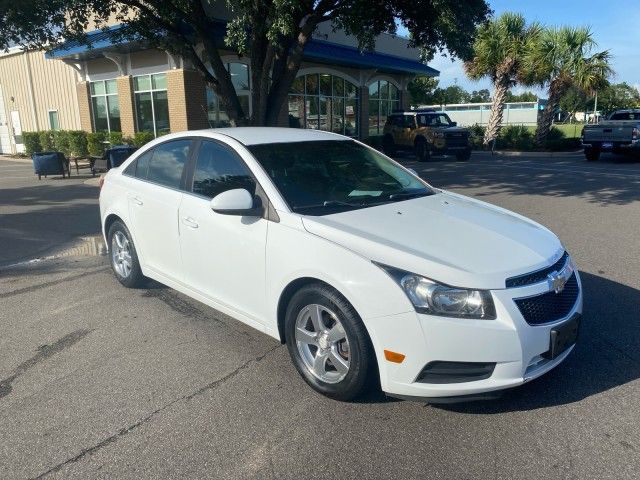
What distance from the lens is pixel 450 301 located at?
2898mm

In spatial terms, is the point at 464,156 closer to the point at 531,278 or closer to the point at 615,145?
the point at 615,145

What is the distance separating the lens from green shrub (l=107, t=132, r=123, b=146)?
2011cm

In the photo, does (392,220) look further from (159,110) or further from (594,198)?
(159,110)

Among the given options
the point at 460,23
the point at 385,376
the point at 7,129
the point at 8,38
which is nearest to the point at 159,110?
the point at 8,38

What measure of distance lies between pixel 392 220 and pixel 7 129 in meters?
31.3

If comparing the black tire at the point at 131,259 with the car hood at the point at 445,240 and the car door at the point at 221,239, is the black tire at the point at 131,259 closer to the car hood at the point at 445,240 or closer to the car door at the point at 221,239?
the car door at the point at 221,239

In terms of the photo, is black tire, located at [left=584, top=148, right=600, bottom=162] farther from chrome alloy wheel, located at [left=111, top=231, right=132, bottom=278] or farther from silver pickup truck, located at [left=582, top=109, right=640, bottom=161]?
chrome alloy wheel, located at [left=111, top=231, right=132, bottom=278]

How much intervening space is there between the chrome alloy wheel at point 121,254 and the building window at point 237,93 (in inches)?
562

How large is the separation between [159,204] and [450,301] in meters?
2.83

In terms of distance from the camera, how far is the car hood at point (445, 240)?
2955 mm

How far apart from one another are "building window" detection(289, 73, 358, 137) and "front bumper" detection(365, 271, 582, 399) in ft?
66.4

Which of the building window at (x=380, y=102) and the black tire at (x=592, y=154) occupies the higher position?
the building window at (x=380, y=102)

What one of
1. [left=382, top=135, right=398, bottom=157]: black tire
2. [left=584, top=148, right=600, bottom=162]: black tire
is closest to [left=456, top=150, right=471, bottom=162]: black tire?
[left=382, top=135, right=398, bottom=157]: black tire

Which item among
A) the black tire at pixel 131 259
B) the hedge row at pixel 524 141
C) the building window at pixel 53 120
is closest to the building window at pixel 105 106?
the building window at pixel 53 120
